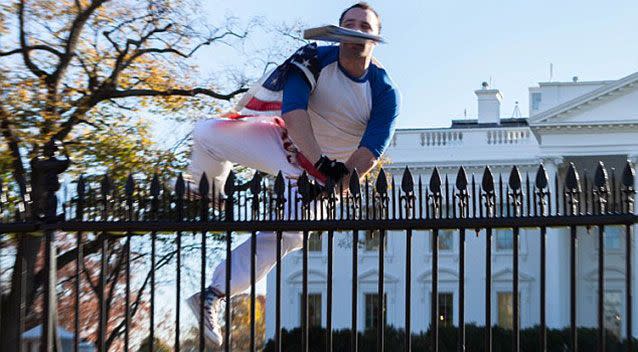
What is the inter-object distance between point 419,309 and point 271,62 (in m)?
29.8

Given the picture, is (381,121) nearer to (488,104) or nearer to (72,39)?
(72,39)

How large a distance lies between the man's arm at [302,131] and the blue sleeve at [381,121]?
0.79 ft

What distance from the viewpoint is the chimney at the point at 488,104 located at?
191 ft

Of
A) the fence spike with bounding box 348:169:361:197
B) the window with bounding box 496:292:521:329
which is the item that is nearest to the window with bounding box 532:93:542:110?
the window with bounding box 496:292:521:329

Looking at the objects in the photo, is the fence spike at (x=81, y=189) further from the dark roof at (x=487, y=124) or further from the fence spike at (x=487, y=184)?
the dark roof at (x=487, y=124)

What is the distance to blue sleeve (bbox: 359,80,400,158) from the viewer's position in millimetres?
5477

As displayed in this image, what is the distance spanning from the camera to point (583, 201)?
5.14 meters

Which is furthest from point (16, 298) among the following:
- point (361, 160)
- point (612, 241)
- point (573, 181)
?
point (612, 241)

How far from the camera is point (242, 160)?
5711 millimetres

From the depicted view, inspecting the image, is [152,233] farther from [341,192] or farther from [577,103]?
[577,103]

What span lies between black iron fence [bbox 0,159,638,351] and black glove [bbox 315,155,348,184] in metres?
0.06

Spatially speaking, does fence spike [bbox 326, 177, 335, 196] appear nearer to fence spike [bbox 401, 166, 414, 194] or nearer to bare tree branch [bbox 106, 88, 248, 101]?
fence spike [bbox 401, 166, 414, 194]

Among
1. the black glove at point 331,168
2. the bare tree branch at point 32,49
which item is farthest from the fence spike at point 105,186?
the bare tree branch at point 32,49

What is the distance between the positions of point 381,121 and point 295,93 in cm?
40
